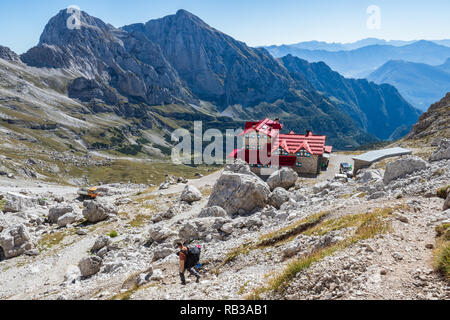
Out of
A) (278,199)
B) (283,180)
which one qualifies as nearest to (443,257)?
(278,199)

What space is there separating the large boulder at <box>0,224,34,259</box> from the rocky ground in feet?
0.37

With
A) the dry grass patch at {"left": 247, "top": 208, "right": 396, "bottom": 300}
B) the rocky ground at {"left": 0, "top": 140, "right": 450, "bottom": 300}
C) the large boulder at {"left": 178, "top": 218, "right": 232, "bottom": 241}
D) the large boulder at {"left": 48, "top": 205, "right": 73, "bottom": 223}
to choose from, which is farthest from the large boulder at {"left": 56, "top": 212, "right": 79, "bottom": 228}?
the dry grass patch at {"left": 247, "top": 208, "right": 396, "bottom": 300}

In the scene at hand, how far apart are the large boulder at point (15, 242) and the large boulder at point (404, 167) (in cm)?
4195

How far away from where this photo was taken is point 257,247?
58.9 feet

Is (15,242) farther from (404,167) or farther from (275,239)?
(404,167)

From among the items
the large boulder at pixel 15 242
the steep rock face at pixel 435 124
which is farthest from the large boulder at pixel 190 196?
the steep rock face at pixel 435 124

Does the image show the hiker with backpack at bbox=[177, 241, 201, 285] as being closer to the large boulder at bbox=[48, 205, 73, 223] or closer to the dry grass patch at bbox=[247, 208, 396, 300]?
the dry grass patch at bbox=[247, 208, 396, 300]

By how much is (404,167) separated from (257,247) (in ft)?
62.4

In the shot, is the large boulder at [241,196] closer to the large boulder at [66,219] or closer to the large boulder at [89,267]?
the large boulder at [89,267]

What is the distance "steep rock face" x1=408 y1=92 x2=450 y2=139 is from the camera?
89375 millimetres

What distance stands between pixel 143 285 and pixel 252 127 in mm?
52868

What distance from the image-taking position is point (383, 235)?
12070 millimetres
